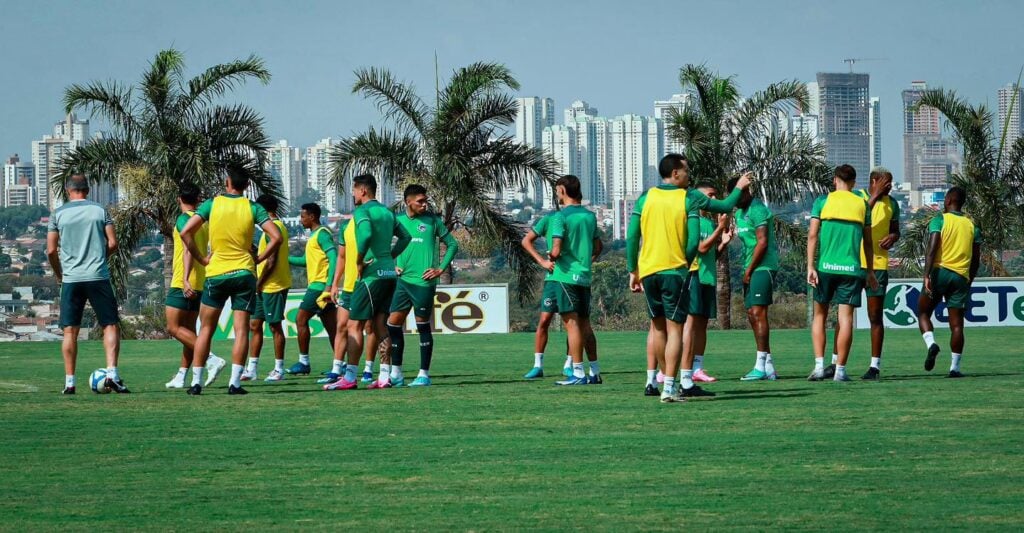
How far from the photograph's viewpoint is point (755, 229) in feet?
47.0

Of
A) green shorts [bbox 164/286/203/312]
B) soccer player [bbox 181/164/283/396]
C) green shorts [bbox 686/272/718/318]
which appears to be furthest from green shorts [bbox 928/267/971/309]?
green shorts [bbox 164/286/203/312]

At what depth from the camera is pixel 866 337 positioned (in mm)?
23562

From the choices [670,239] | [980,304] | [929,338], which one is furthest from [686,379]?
[980,304]

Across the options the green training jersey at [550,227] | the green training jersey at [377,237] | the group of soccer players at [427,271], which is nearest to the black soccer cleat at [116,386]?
the group of soccer players at [427,271]

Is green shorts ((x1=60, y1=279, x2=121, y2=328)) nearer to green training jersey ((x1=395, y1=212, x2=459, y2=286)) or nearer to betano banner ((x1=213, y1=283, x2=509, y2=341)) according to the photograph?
green training jersey ((x1=395, y1=212, x2=459, y2=286))

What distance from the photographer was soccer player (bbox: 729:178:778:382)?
1424 centimetres

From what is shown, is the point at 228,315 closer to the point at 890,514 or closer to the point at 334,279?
the point at 334,279

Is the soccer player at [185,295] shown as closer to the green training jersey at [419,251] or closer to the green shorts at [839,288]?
the green training jersey at [419,251]

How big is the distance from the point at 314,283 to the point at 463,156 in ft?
54.7

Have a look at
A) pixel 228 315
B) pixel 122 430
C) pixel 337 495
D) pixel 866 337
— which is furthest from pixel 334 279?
pixel 228 315

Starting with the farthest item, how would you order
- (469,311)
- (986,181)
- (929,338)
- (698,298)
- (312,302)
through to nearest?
(986,181) < (469,311) < (312,302) < (929,338) < (698,298)

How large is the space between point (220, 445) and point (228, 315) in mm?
18668

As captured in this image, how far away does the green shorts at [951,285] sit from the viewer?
14.9 m

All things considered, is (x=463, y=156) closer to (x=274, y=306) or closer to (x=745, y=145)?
(x=745, y=145)
